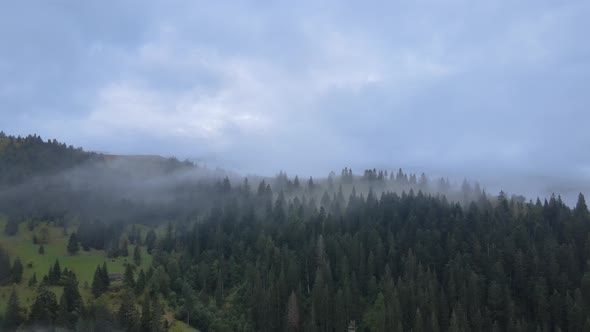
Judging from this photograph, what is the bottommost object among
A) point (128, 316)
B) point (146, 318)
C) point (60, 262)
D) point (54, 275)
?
point (146, 318)

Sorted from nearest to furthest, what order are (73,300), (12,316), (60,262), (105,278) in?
(12,316) < (73,300) < (105,278) < (60,262)

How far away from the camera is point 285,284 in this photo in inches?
6122

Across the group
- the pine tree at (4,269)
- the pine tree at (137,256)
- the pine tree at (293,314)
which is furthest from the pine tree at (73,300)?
the pine tree at (293,314)

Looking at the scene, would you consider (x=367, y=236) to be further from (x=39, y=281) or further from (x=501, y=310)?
(x=39, y=281)

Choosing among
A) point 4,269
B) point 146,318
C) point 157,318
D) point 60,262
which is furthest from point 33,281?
point 157,318

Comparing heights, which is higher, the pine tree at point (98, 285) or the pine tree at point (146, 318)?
the pine tree at point (98, 285)

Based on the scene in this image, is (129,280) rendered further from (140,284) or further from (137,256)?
(137,256)

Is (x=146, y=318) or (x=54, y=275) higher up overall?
(x=54, y=275)

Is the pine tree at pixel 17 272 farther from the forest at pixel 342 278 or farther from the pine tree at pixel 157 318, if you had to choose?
the pine tree at pixel 157 318

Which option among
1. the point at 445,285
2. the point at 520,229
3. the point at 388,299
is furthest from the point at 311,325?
the point at 520,229

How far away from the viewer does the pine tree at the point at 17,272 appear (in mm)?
161000

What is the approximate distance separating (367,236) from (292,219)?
29437 millimetres

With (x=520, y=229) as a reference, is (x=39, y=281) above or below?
below

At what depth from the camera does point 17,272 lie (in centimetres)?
16212
